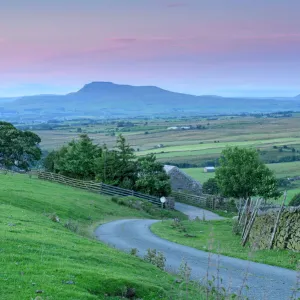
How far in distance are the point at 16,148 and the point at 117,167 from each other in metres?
18.6

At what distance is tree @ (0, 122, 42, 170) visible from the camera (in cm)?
7356

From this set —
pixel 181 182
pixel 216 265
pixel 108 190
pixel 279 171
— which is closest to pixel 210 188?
pixel 181 182

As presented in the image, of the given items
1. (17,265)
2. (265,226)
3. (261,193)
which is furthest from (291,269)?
(261,193)

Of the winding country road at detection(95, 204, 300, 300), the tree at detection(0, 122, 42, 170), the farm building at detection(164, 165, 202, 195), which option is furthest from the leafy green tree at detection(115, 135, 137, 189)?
the winding country road at detection(95, 204, 300, 300)

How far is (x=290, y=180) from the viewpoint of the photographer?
9356 cm

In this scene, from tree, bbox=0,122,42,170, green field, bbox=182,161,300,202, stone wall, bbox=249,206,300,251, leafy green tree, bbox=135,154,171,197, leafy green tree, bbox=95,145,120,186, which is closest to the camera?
stone wall, bbox=249,206,300,251

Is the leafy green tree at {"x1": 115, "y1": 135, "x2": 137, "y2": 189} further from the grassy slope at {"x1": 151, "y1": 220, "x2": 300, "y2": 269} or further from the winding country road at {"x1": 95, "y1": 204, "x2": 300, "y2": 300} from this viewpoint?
the winding country road at {"x1": 95, "y1": 204, "x2": 300, "y2": 300}

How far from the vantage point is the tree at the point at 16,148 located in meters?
73.6

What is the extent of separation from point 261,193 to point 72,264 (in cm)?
4439

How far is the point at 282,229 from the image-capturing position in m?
23.3

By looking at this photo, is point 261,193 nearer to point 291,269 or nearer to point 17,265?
point 291,269

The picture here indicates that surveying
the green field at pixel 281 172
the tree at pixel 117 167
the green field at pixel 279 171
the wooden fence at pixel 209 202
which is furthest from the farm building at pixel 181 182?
the tree at pixel 117 167

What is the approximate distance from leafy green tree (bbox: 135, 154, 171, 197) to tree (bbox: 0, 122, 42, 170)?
20985 millimetres

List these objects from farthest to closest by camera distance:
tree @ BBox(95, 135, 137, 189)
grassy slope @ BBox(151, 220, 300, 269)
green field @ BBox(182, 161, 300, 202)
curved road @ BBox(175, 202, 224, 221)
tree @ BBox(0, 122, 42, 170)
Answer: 1. green field @ BBox(182, 161, 300, 202)
2. tree @ BBox(0, 122, 42, 170)
3. tree @ BBox(95, 135, 137, 189)
4. curved road @ BBox(175, 202, 224, 221)
5. grassy slope @ BBox(151, 220, 300, 269)
